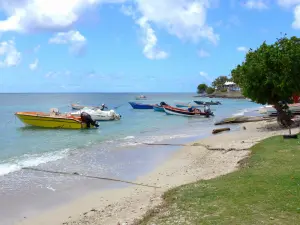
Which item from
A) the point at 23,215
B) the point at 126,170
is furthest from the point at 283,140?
the point at 23,215

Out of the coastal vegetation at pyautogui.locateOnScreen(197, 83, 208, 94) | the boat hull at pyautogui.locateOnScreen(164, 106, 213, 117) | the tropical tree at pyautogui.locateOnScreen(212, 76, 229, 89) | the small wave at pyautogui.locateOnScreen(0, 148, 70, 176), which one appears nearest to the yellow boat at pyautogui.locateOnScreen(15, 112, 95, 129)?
the small wave at pyautogui.locateOnScreen(0, 148, 70, 176)

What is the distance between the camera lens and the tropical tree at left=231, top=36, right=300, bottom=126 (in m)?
21.0

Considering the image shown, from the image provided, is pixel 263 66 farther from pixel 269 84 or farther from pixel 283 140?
pixel 283 140

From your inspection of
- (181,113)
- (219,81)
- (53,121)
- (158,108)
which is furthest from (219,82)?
(53,121)

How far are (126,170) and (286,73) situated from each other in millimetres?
12172

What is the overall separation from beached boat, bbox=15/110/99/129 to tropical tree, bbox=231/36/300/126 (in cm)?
1599

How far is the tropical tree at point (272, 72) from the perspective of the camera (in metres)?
21.0

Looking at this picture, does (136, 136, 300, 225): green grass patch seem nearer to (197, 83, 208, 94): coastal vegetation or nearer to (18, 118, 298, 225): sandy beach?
(18, 118, 298, 225): sandy beach

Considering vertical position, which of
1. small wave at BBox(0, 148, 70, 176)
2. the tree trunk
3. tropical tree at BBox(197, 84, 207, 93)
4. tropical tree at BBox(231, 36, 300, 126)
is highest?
tropical tree at BBox(197, 84, 207, 93)

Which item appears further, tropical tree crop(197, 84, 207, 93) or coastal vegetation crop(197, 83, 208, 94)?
tropical tree crop(197, 84, 207, 93)

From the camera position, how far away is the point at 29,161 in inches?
666

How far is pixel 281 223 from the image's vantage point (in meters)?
6.33

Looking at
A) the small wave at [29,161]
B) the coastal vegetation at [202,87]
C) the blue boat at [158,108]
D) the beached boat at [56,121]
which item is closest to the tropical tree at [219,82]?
the coastal vegetation at [202,87]

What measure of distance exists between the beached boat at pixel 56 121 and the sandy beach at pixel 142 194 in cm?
1784
